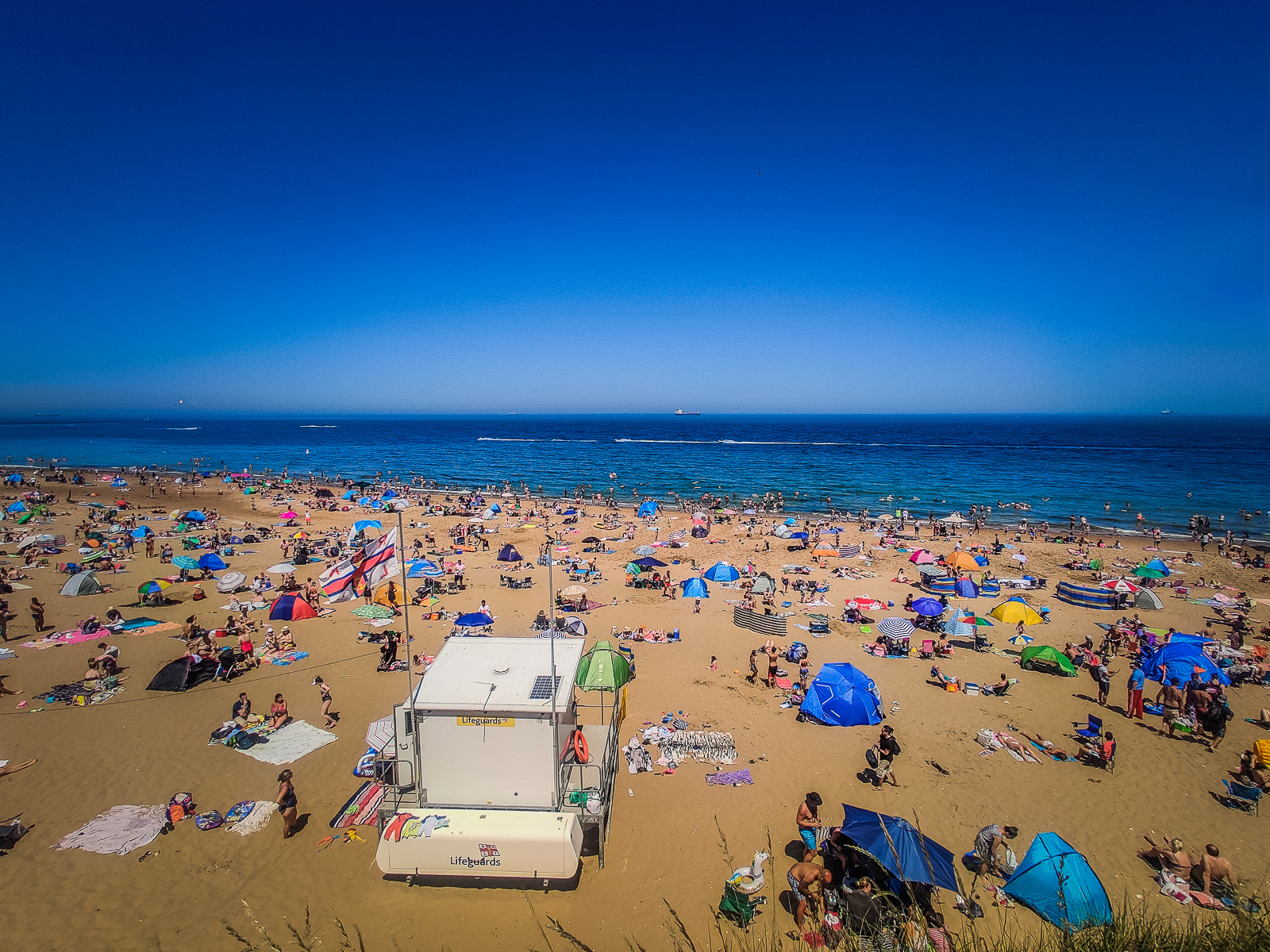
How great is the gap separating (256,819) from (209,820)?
0.74 metres

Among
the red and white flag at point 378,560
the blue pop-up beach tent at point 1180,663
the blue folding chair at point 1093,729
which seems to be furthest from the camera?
the blue pop-up beach tent at point 1180,663

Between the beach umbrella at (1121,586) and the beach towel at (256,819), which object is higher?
the beach umbrella at (1121,586)

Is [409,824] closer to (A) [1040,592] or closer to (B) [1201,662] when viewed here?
(B) [1201,662]

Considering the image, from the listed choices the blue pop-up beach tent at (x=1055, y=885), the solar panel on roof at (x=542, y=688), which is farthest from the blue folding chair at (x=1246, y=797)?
the solar panel on roof at (x=542, y=688)

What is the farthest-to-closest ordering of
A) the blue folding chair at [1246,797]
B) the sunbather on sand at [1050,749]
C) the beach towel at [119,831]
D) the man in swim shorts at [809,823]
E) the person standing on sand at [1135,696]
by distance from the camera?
the person standing on sand at [1135,696], the sunbather on sand at [1050,749], the blue folding chair at [1246,797], the beach towel at [119,831], the man in swim shorts at [809,823]

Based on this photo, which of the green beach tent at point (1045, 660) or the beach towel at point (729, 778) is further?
the green beach tent at point (1045, 660)

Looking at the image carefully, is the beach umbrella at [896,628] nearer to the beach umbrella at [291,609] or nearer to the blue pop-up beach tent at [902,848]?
the blue pop-up beach tent at [902,848]

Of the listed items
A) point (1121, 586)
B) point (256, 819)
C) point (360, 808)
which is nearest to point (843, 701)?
point (360, 808)

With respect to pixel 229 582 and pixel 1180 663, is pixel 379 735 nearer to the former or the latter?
pixel 229 582

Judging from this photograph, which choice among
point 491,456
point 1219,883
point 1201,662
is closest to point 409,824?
point 1219,883

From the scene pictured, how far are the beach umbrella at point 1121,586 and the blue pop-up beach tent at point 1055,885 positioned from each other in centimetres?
1874

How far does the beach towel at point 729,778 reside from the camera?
1120 centimetres

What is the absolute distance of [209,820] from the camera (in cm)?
980

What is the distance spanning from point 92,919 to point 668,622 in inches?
602
